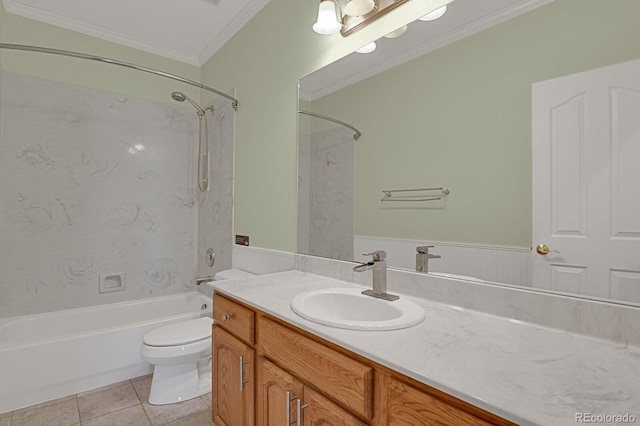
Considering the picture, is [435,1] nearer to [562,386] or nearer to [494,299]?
[494,299]

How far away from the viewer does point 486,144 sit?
1.15 meters

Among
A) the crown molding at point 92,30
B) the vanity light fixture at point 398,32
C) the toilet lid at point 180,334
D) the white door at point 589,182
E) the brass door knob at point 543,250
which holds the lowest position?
the toilet lid at point 180,334

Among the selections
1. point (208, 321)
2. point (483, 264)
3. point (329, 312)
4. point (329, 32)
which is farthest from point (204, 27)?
point (483, 264)

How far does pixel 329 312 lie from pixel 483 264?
617 mm

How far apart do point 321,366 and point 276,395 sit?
31 cm

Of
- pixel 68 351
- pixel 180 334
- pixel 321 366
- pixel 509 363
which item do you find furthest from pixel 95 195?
pixel 509 363

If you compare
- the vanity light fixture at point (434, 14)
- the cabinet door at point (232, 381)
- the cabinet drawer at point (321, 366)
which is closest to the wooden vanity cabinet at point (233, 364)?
the cabinet door at point (232, 381)

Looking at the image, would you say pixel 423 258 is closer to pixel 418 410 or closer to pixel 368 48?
pixel 418 410

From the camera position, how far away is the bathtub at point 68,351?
1.89m

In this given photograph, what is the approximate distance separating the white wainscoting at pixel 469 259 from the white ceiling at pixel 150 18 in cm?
192

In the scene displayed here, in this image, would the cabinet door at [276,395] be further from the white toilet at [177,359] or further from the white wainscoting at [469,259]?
the white toilet at [177,359]

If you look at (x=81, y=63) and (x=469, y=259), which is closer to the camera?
(x=469, y=259)
